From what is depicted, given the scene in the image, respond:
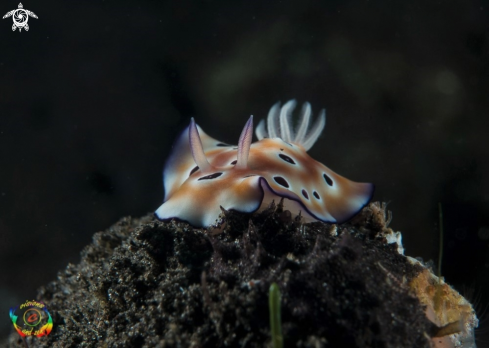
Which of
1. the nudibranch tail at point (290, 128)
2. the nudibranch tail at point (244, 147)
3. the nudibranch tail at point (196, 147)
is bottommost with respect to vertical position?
the nudibranch tail at point (244, 147)

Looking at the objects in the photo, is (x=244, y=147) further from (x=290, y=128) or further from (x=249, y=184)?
(x=290, y=128)

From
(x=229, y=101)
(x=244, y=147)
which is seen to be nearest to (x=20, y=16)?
(x=229, y=101)

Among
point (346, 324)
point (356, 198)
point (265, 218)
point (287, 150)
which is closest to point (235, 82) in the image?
point (287, 150)

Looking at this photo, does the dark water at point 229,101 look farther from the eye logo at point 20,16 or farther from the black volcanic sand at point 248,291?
the black volcanic sand at point 248,291

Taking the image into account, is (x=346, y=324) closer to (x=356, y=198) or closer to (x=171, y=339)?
(x=171, y=339)

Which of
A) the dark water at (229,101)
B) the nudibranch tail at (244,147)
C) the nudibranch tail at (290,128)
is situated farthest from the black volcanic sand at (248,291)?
the dark water at (229,101)

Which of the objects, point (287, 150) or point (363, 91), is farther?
point (363, 91)
